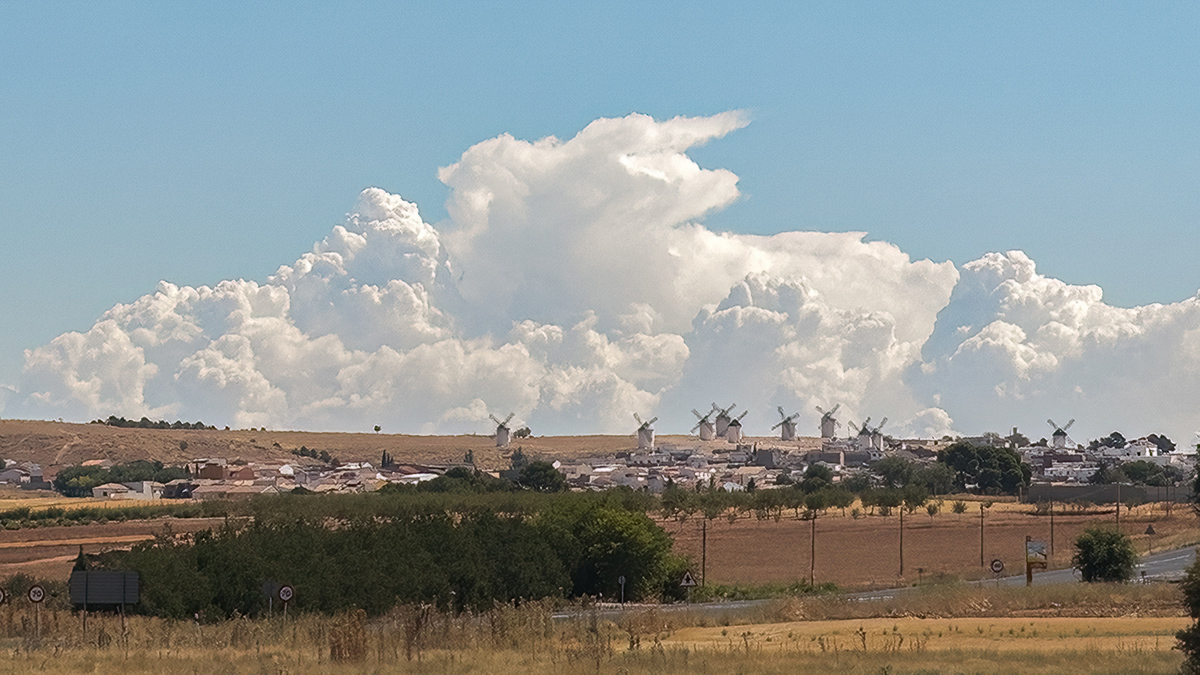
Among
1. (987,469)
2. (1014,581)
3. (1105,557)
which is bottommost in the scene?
(1014,581)

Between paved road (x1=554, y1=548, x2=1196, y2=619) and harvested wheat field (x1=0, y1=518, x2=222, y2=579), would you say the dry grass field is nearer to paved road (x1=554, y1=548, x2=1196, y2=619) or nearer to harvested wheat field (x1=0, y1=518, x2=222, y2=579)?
paved road (x1=554, y1=548, x2=1196, y2=619)

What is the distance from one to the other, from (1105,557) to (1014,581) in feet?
16.4

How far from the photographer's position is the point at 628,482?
626 feet

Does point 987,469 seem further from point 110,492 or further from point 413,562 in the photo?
point 413,562

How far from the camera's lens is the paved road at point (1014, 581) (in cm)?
5200

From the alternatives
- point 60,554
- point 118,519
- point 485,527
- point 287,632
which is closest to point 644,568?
point 485,527

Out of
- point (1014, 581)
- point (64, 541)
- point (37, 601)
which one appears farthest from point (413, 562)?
point (64, 541)

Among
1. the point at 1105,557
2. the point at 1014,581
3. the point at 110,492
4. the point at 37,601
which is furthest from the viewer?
the point at 110,492

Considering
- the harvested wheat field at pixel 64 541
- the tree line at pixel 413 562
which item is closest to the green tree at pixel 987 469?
the harvested wheat field at pixel 64 541

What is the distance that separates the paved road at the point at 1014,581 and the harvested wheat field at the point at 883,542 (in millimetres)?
3084

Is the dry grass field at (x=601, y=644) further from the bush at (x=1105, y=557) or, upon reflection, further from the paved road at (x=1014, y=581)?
the bush at (x=1105, y=557)

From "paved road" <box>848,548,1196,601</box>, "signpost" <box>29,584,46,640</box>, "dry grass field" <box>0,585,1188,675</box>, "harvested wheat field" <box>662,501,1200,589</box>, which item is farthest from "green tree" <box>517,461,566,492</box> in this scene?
"signpost" <box>29,584,46,640</box>

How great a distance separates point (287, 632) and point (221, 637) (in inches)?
67.2

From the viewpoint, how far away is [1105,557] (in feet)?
203
